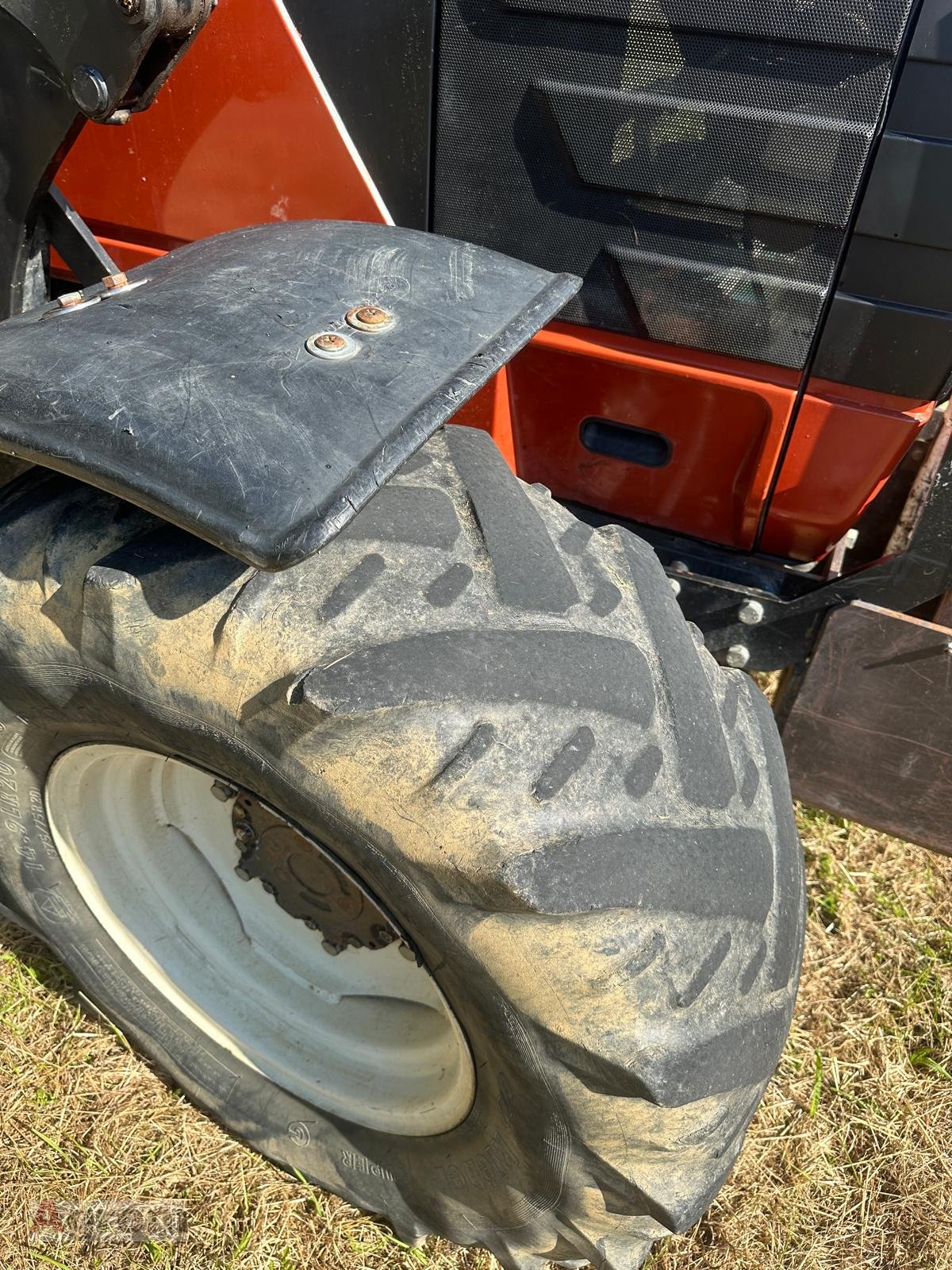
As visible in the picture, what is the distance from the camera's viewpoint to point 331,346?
0.95m

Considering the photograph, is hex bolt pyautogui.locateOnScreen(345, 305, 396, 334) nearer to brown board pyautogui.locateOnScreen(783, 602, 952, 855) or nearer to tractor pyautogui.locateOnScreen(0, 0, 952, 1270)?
tractor pyautogui.locateOnScreen(0, 0, 952, 1270)

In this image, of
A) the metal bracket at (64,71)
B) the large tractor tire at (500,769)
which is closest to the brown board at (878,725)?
the large tractor tire at (500,769)

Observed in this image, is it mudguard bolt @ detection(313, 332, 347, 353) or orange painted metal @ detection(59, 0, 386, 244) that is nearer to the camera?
mudguard bolt @ detection(313, 332, 347, 353)

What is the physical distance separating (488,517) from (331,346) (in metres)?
0.22

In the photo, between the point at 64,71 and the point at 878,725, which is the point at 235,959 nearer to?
the point at 878,725

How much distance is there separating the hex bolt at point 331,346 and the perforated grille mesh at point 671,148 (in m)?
0.36

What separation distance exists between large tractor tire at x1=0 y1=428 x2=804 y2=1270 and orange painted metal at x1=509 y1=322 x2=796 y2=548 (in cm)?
26

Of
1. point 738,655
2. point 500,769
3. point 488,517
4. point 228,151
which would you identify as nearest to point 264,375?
point 488,517

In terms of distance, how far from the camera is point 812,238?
1.10 meters

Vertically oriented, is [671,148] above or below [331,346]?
above

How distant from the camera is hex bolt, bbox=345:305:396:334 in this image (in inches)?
38.8

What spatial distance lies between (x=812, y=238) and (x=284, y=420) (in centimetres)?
61

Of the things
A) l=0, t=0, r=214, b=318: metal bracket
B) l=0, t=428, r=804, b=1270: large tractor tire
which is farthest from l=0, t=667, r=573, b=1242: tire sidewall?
l=0, t=0, r=214, b=318: metal bracket

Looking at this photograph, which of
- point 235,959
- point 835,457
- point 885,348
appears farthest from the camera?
point 235,959
